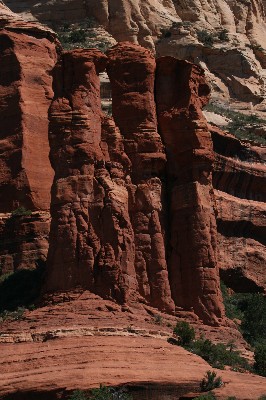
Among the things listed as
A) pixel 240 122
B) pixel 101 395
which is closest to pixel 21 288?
pixel 101 395

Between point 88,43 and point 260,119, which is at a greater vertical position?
point 88,43

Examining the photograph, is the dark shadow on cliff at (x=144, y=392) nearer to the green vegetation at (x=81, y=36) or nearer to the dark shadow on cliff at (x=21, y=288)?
the dark shadow on cliff at (x=21, y=288)

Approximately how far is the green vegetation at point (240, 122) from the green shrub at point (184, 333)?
36.3 meters

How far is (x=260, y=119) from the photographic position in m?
89.1

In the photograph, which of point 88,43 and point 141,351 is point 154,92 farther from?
point 88,43

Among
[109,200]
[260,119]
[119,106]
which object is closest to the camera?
[109,200]

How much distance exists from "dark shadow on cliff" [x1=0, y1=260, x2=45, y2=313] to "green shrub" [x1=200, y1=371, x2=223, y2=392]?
9.62m

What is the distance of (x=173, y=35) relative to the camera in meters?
94.2

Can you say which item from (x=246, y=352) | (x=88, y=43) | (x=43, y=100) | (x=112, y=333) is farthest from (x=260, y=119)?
(x=112, y=333)

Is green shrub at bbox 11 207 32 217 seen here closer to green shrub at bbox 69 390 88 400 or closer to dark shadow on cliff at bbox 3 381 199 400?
dark shadow on cliff at bbox 3 381 199 400

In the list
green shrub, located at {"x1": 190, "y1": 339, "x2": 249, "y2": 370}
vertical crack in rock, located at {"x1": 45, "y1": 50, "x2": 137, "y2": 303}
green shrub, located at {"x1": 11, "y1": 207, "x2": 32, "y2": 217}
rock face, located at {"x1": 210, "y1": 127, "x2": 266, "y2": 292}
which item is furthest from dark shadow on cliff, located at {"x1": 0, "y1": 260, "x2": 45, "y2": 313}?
rock face, located at {"x1": 210, "y1": 127, "x2": 266, "y2": 292}

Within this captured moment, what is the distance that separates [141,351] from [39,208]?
1784 centimetres

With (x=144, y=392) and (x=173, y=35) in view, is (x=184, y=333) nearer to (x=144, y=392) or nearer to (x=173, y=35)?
(x=144, y=392)

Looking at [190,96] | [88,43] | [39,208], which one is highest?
[88,43]
